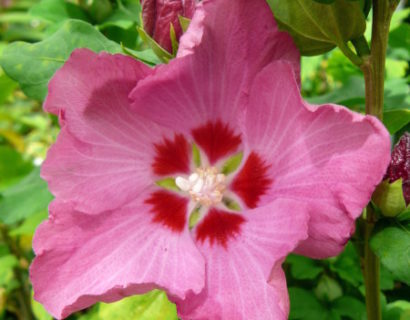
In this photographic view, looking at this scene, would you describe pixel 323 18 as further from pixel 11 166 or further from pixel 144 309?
pixel 11 166

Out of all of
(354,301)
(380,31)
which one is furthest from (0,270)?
(380,31)

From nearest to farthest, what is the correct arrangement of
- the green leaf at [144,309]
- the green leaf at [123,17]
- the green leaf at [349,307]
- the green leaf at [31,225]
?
the green leaf at [144,309] → the green leaf at [349,307] → the green leaf at [123,17] → the green leaf at [31,225]

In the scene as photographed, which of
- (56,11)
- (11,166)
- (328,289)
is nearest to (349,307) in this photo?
(328,289)

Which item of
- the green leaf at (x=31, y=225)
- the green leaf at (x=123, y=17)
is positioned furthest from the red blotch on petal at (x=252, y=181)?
the green leaf at (x=31, y=225)

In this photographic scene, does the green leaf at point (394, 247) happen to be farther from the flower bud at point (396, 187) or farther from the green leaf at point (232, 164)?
the green leaf at point (232, 164)

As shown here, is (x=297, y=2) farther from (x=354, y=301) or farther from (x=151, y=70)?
(x=354, y=301)
